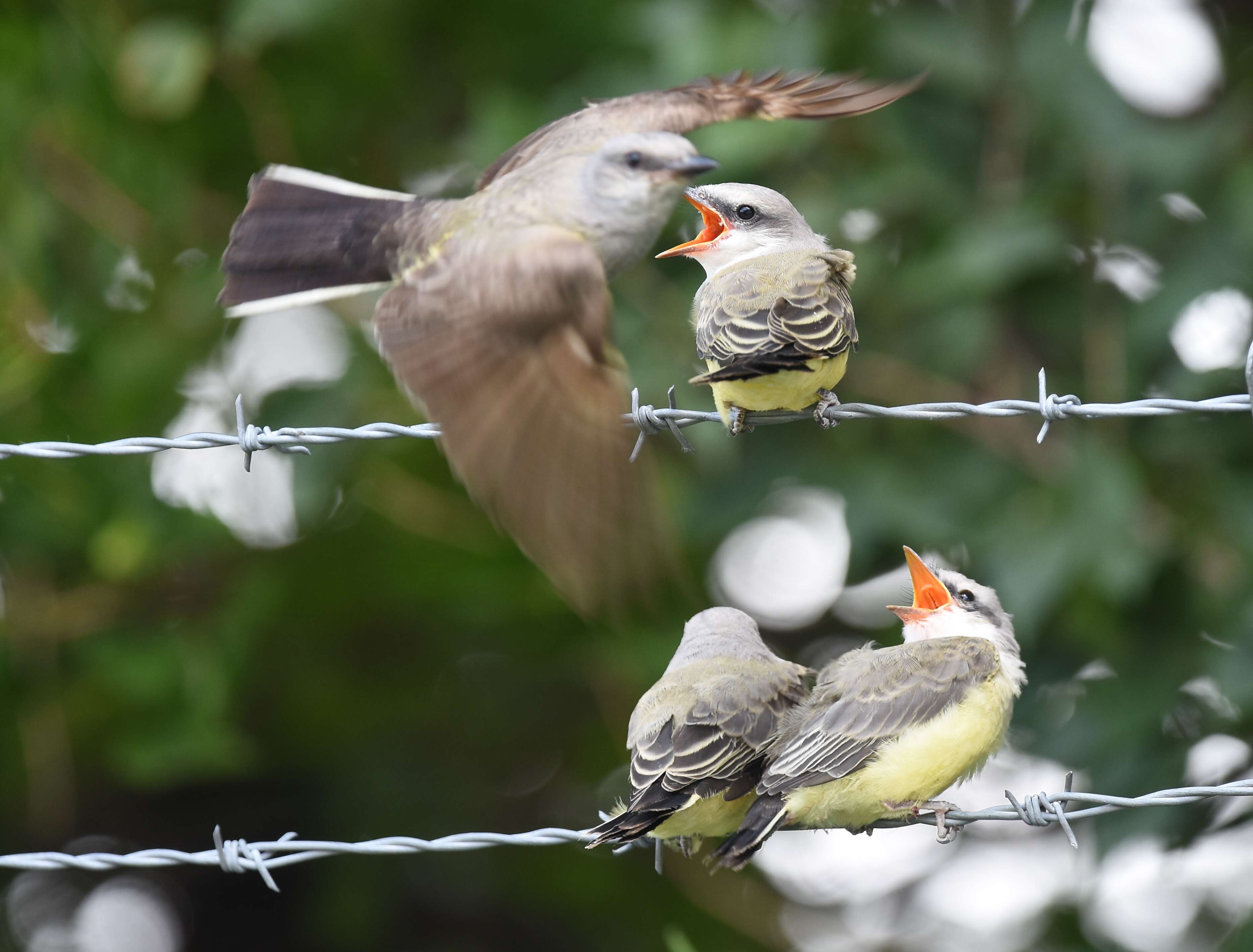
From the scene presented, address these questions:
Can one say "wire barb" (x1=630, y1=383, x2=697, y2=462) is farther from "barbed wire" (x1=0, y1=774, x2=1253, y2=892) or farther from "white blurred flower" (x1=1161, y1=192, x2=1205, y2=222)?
"white blurred flower" (x1=1161, y1=192, x2=1205, y2=222)

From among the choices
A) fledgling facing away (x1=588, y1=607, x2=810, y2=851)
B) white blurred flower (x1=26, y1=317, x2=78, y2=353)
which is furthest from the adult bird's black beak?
white blurred flower (x1=26, y1=317, x2=78, y2=353)

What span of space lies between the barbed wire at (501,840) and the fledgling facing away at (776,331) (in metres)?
1.08

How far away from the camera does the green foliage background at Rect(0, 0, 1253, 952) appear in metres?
4.74

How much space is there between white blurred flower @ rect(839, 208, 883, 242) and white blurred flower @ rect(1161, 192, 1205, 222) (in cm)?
99

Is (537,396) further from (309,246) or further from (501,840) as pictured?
(309,246)

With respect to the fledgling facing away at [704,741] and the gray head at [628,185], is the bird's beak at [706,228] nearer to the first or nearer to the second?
the gray head at [628,185]

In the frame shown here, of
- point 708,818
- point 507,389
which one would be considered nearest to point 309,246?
point 507,389

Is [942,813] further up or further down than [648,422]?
further down

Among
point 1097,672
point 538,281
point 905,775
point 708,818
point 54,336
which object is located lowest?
point 1097,672

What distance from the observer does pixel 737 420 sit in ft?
12.6

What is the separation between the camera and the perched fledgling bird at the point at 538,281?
3.61 m

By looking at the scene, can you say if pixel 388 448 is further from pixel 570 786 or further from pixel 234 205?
pixel 570 786

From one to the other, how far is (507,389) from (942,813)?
1.58m

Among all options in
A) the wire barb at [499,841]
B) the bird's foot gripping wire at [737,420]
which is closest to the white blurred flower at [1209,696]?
the wire barb at [499,841]
